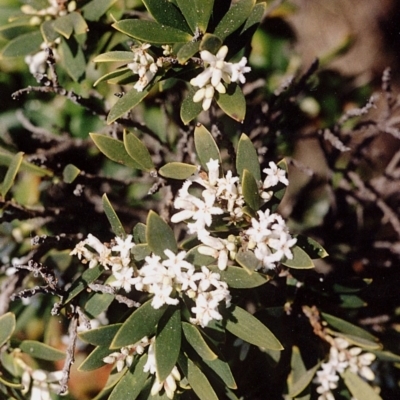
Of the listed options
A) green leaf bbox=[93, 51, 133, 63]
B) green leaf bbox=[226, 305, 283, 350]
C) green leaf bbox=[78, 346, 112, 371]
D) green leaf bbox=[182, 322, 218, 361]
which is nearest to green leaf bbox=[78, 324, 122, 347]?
green leaf bbox=[78, 346, 112, 371]

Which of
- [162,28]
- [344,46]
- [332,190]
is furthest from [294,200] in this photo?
[162,28]

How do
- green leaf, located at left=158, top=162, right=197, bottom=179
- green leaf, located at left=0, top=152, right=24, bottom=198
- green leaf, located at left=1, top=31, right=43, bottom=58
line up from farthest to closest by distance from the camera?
green leaf, located at left=1, top=31, right=43, bottom=58, green leaf, located at left=0, top=152, right=24, bottom=198, green leaf, located at left=158, top=162, right=197, bottom=179

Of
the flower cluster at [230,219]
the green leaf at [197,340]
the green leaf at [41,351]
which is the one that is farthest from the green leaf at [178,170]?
the green leaf at [41,351]

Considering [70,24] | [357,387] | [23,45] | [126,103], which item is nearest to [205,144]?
[126,103]

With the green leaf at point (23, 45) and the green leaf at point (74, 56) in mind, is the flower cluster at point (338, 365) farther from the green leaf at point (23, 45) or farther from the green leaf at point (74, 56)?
the green leaf at point (23, 45)

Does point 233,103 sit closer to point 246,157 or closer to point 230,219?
point 246,157

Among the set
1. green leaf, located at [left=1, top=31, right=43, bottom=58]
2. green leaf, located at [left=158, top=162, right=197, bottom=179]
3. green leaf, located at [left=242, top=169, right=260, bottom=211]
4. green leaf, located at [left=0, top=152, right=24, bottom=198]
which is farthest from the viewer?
green leaf, located at [left=1, top=31, right=43, bottom=58]

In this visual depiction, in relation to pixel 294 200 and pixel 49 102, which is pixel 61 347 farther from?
pixel 294 200

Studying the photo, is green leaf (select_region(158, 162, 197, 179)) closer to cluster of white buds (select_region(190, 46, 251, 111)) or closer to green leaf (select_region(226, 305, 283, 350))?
cluster of white buds (select_region(190, 46, 251, 111))
